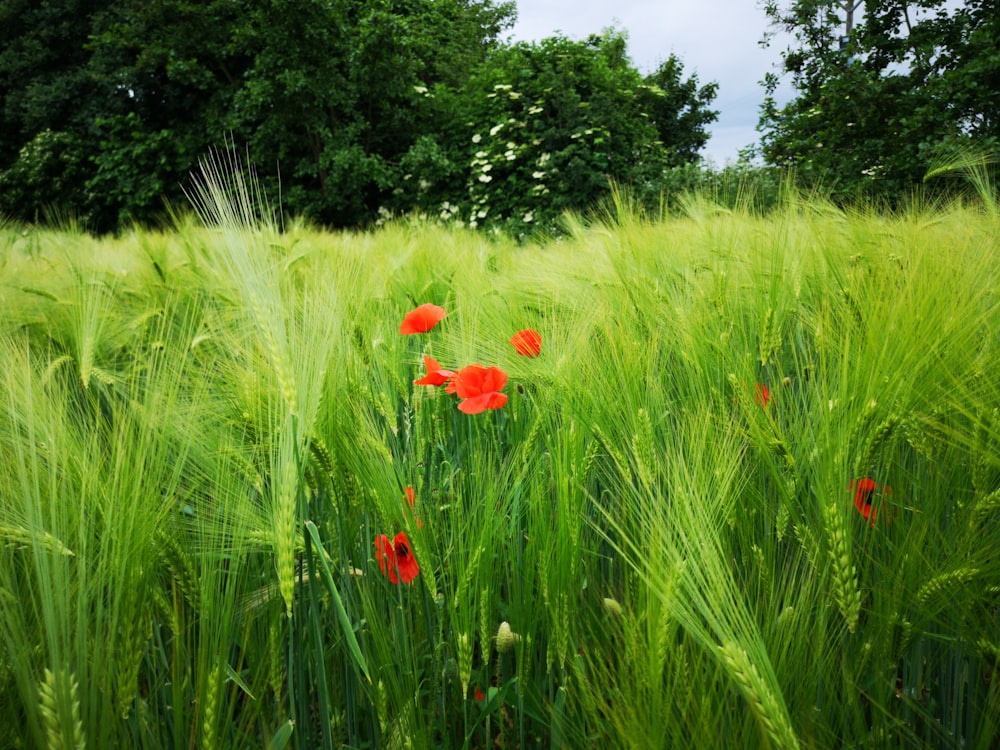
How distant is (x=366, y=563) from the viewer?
73 cm

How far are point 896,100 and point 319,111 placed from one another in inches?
243

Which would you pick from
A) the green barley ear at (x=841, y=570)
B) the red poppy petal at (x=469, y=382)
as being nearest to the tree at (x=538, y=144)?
the red poppy petal at (x=469, y=382)

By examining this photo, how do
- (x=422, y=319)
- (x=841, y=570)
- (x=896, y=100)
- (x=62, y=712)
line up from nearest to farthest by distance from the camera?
(x=62, y=712) < (x=841, y=570) < (x=422, y=319) < (x=896, y=100)

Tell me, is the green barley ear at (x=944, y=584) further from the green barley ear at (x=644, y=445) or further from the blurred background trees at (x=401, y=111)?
the blurred background trees at (x=401, y=111)

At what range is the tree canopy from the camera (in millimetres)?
6945

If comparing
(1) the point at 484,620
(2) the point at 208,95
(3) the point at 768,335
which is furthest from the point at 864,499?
(2) the point at 208,95

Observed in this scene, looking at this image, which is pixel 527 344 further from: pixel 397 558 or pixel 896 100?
pixel 896 100

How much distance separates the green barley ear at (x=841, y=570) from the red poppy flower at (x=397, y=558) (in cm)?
37

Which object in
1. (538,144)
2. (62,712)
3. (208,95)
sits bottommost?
(62,712)

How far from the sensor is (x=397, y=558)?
0.66 metres

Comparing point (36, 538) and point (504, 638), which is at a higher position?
point (36, 538)

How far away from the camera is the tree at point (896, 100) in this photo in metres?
3.71

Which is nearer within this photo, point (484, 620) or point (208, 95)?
point (484, 620)

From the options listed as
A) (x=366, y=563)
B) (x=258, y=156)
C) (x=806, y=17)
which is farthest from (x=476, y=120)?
(x=366, y=563)
